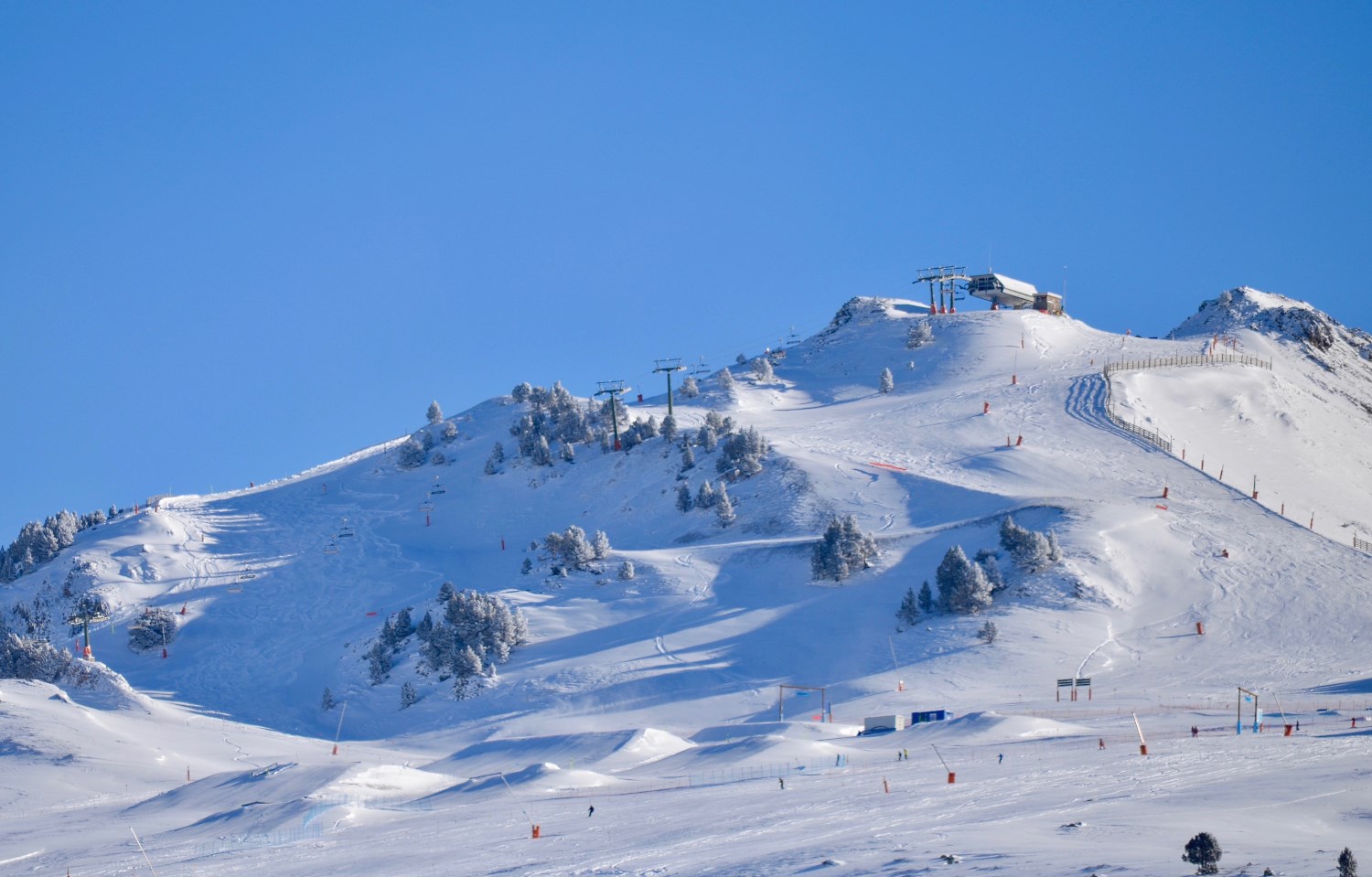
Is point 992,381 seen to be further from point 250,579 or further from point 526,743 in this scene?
point 526,743

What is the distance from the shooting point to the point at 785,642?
56.2 m

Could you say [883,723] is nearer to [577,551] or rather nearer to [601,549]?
[601,549]

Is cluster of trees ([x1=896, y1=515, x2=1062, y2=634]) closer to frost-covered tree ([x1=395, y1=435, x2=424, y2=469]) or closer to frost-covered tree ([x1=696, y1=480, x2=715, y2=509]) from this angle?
frost-covered tree ([x1=696, y1=480, x2=715, y2=509])

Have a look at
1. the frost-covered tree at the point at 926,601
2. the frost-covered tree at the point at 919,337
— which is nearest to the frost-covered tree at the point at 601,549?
the frost-covered tree at the point at 926,601

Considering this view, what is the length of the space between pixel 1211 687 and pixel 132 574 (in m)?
55.4

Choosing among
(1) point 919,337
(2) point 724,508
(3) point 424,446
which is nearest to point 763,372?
(1) point 919,337

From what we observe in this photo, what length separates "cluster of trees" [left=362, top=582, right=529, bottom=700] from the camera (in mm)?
57500

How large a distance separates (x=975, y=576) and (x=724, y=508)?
17.8 meters

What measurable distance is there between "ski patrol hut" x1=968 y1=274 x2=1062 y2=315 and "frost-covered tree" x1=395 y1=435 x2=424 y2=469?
4692 centimetres

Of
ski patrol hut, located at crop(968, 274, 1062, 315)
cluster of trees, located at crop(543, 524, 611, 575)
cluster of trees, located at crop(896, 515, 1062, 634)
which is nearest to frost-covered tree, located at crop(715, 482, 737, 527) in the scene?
cluster of trees, located at crop(543, 524, 611, 575)

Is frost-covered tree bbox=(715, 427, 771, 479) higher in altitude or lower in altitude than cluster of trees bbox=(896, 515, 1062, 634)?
higher

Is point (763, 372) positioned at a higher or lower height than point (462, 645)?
higher

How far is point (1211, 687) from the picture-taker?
155ft

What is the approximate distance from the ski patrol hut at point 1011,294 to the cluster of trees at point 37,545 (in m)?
68.6
